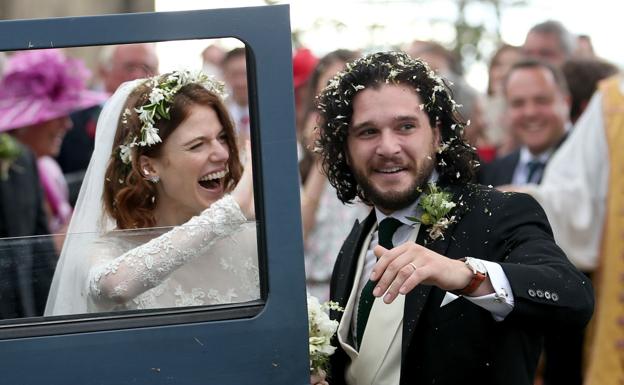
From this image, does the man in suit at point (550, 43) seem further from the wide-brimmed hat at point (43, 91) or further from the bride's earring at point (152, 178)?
the bride's earring at point (152, 178)

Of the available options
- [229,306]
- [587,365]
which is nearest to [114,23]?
[229,306]

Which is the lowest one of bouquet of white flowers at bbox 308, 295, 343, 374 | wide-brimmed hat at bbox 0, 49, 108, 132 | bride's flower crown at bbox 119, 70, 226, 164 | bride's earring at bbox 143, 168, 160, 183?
bouquet of white flowers at bbox 308, 295, 343, 374

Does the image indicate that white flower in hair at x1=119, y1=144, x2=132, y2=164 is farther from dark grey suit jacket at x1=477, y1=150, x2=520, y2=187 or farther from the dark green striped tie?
dark grey suit jacket at x1=477, y1=150, x2=520, y2=187

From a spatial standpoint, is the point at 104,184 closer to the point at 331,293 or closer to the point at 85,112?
the point at 331,293

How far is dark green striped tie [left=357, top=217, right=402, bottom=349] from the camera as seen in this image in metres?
3.39

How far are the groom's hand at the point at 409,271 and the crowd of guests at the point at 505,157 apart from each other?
7.24 feet

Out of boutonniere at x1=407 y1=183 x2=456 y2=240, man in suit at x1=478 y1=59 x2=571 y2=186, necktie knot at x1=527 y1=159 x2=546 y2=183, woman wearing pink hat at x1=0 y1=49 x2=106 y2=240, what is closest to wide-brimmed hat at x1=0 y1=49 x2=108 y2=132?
woman wearing pink hat at x1=0 y1=49 x2=106 y2=240

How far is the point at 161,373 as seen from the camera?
2.72m

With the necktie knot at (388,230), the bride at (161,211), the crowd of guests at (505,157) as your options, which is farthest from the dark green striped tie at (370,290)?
the crowd of guests at (505,157)

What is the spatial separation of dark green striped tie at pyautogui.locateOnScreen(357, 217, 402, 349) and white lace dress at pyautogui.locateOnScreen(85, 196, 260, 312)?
672 millimetres

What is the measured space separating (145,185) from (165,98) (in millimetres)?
236

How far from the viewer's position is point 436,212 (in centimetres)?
332

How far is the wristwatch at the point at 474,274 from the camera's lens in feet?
9.65

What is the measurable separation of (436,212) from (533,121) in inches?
137
